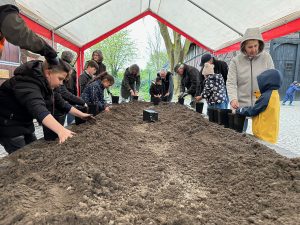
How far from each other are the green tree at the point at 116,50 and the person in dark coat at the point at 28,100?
74.9 ft

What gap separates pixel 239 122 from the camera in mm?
2545

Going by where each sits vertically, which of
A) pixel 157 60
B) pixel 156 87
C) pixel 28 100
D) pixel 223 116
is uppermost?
pixel 157 60

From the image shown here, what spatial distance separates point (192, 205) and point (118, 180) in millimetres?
406

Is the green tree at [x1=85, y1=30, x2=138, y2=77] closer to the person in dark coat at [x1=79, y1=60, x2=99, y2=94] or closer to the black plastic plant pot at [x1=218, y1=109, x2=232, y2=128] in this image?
the person in dark coat at [x1=79, y1=60, x2=99, y2=94]

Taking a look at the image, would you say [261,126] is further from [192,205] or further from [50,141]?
[50,141]

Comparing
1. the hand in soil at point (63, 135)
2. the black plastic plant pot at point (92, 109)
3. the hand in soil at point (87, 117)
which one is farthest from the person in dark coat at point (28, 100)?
the black plastic plant pot at point (92, 109)

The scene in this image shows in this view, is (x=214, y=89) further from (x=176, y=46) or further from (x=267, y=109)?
(x=176, y=46)

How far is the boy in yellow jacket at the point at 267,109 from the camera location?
228 centimetres

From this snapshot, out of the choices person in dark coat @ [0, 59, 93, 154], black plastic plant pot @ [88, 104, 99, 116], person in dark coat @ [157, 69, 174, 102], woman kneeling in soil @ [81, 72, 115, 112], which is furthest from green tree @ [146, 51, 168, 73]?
person in dark coat @ [0, 59, 93, 154]

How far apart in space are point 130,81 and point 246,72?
490cm

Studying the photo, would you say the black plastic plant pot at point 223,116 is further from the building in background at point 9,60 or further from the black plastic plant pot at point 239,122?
the building in background at point 9,60

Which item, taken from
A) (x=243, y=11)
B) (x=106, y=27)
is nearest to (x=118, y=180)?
(x=243, y=11)

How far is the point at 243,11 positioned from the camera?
512cm

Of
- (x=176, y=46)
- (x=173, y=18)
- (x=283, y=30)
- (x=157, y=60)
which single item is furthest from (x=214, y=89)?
(x=157, y=60)
